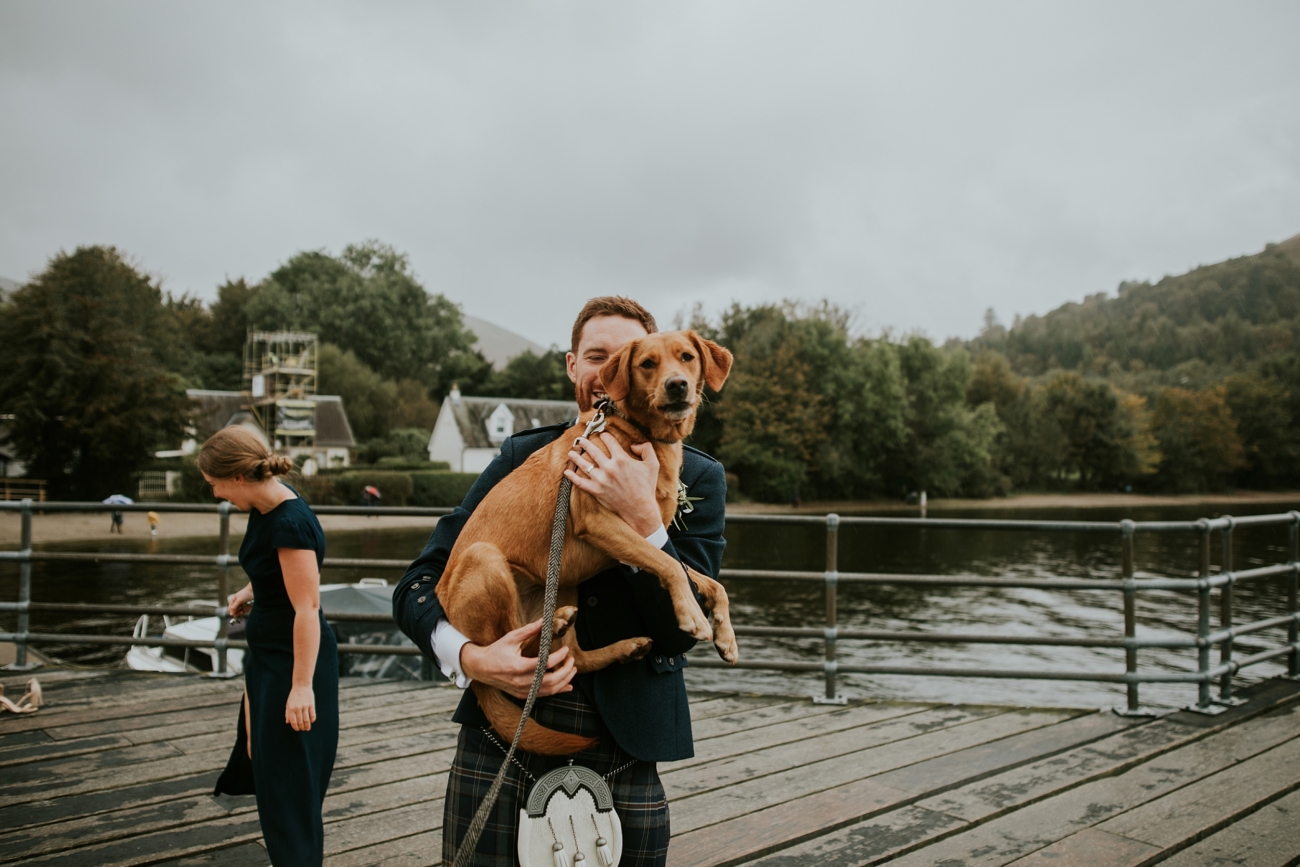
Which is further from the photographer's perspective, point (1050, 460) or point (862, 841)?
point (1050, 460)

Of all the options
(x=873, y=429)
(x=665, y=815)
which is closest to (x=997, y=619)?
(x=665, y=815)

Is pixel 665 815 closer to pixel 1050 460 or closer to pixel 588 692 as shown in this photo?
pixel 588 692

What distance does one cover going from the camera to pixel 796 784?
12.3 feet

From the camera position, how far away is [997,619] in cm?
1891

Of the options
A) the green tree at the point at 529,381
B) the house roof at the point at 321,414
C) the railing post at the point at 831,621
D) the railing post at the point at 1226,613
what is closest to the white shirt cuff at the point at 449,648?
the railing post at the point at 831,621

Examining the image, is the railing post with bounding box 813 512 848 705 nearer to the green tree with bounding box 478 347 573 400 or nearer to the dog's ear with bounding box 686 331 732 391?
the dog's ear with bounding box 686 331 732 391

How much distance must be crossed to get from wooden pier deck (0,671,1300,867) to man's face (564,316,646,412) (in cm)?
194

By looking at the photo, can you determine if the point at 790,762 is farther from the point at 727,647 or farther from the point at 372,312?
the point at 372,312

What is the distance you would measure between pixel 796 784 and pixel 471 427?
174 ft

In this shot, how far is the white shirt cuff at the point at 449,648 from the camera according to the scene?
5.81 feet

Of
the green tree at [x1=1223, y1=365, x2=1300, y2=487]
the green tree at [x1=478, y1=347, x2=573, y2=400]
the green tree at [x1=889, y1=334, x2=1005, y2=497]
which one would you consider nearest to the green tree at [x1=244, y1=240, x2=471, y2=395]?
the green tree at [x1=478, y1=347, x2=573, y2=400]

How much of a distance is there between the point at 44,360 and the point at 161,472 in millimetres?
7163

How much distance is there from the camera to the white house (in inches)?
2121

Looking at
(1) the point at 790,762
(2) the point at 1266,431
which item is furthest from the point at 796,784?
(2) the point at 1266,431
